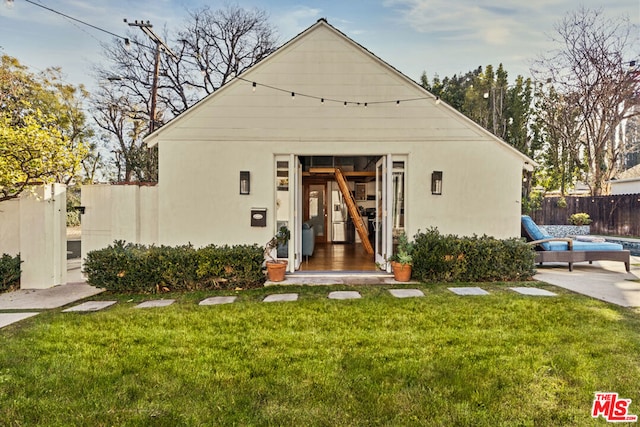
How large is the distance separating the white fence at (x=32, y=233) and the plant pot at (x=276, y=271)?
13.3 ft

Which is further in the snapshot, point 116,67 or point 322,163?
point 116,67

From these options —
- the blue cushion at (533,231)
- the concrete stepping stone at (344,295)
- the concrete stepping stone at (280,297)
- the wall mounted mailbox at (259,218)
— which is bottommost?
the concrete stepping stone at (280,297)

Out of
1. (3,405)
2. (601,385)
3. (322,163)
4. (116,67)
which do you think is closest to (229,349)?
(3,405)

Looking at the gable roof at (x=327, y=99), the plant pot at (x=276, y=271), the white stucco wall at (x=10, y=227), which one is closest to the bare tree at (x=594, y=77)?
the gable roof at (x=327, y=99)

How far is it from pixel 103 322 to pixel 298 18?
8227mm

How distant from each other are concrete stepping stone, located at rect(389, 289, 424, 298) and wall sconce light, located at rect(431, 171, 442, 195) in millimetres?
2210

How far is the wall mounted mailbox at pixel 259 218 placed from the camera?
6.67 meters

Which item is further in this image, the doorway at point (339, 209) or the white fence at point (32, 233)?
the doorway at point (339, 209)

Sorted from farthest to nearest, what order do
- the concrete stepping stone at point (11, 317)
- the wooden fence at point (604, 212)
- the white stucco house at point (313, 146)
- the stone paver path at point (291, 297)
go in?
1. the wooden fence at point (604, 212)
2. the white stucco house at point (313, 146)
3. the stone paver path at point (291, 297)
4. the concrete stepping stone at point (11, 317)

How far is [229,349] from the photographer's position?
3.32 meters

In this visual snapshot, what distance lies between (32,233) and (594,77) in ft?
70.9

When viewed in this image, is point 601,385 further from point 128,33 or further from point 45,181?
point 128,33

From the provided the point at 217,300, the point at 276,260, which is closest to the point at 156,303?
the point at 217,300

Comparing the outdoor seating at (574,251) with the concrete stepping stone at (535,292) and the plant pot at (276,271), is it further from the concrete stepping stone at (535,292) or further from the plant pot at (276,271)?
the plant pot at (276,271)
